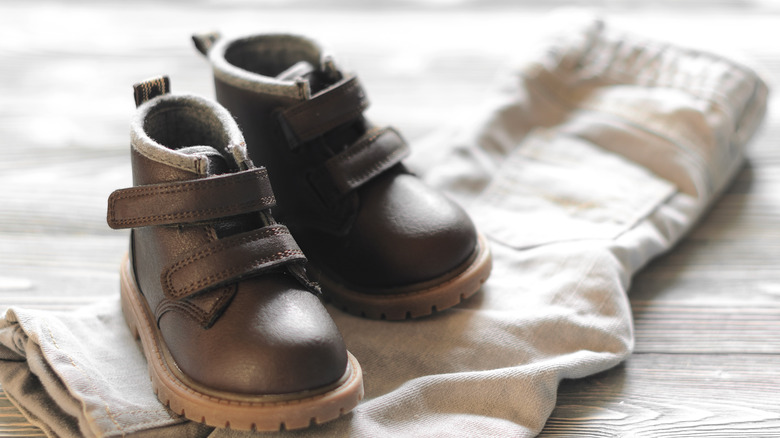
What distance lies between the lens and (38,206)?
1467 millimetres

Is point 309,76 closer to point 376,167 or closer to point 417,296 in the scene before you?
point 376,167

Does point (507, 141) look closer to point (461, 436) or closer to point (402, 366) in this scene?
point (402, 366)

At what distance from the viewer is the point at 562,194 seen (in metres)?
1.38

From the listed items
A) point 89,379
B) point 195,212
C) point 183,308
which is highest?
point 195,212

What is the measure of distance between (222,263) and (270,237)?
7 centimetres

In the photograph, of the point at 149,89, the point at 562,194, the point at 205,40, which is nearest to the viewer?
the point at 149,89

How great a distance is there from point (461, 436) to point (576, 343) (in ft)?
0.80

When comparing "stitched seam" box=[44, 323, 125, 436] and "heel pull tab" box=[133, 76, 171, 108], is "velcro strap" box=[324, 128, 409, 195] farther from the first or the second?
"stitched seam" box=[44, 323, 125, 436]

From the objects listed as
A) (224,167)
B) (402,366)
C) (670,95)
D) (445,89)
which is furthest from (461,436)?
(445,89)

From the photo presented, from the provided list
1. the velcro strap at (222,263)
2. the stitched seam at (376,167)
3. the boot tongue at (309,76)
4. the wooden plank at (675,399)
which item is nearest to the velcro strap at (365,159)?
the stitched seam at (376,167)

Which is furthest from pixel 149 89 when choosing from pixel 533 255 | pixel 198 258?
pixel 533 255

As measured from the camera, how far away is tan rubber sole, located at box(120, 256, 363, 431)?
2.79 feet

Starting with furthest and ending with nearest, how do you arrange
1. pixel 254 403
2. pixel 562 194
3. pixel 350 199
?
pixel 562 194 < pixel 350 199 < pixel 254 403

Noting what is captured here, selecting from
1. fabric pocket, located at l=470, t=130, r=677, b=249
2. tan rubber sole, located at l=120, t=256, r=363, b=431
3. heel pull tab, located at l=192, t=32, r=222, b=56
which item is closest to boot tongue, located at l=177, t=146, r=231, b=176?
tan rubber sole, located at l=120, t=256, r=363, b=431
